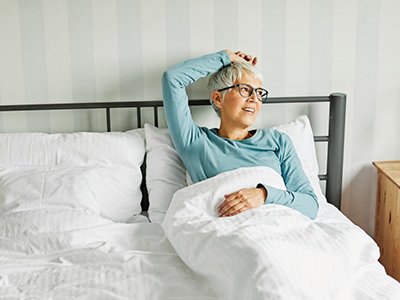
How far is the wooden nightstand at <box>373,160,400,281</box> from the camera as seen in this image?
245cm

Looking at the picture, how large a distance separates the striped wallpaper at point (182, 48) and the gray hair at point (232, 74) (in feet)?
0.78

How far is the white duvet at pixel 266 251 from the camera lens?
1.54 meters

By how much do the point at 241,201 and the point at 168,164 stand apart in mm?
491

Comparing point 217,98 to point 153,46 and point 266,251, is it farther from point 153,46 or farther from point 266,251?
point 266,251

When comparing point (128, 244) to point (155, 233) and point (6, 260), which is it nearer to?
point (155, 233)

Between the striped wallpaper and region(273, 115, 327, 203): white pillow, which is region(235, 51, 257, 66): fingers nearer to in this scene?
the striped wallpaper

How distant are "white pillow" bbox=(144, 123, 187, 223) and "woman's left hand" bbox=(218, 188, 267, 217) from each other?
41 centimetres

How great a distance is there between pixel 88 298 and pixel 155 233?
19.3 inches

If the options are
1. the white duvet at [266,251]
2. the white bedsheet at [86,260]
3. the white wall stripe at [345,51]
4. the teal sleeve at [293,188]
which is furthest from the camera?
the white wall stripe at [345,51]

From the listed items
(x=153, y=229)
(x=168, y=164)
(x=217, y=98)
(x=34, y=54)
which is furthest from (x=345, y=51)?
(x=34, y=54)

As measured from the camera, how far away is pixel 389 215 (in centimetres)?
253

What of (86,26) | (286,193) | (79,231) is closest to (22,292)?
(79,231)

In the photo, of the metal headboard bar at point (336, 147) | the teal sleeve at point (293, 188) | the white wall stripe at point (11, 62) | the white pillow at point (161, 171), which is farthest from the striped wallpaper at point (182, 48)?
the teal sleeve at point (293, 188)

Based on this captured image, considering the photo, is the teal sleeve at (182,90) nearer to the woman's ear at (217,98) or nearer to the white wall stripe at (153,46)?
the woman's ear at (217,98)
